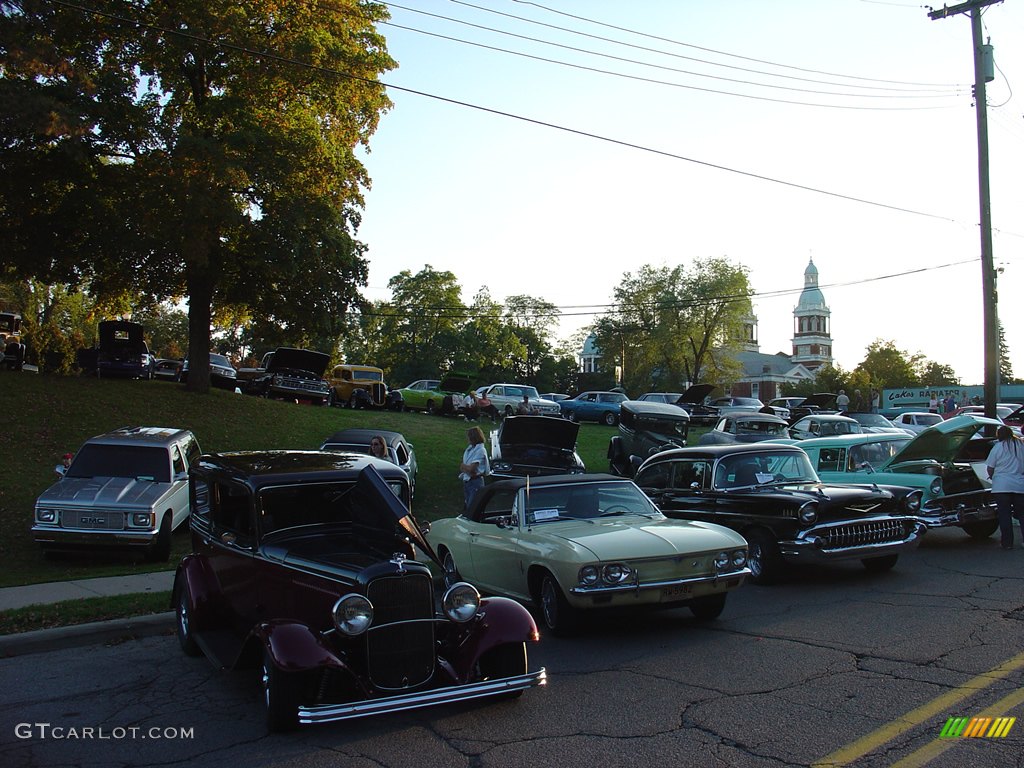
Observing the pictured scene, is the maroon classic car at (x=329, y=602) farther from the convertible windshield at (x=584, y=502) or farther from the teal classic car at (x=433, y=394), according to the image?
the teal classic car at (x=433, y=394)

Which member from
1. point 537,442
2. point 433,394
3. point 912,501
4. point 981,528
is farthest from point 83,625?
point 433,394

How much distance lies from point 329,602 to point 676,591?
124 inches

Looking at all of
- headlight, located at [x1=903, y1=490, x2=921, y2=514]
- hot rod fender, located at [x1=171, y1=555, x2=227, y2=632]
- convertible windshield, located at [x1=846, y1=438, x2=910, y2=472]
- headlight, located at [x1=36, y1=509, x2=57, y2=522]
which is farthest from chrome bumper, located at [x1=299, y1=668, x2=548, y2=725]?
convertible windshield, located at [x1=846, y1=438, x2=910, y2=472]

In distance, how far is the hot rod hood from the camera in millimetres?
7520

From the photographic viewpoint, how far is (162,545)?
1203cm

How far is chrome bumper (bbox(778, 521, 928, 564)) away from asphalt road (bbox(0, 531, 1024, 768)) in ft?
2.99

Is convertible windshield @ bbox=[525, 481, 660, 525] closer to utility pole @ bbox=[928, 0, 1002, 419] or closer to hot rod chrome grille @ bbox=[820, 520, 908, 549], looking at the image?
hot rod chrome grille @ bbox=[820, 520, 908, 549]

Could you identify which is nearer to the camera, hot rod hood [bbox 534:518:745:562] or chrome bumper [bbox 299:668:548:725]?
chrome bumper [bbox 299:668:548:725]

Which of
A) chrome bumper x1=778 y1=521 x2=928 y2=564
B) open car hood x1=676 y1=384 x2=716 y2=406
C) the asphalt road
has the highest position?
open car hood x1=676 y1=384 x2=716 y2=406

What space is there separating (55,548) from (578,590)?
811 centimetres

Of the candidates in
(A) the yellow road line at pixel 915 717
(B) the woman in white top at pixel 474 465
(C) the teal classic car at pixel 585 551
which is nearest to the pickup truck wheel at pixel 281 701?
(C) the teal classic car at pixel 585 551

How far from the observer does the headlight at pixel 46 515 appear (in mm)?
11648

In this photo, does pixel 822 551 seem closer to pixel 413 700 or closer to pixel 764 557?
pixel 764 557

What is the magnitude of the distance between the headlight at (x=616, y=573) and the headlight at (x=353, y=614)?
2.67m
